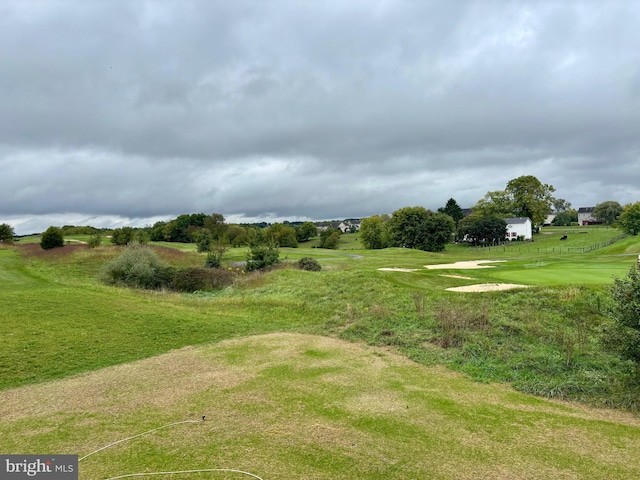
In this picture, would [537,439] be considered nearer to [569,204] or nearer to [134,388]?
[134,388]

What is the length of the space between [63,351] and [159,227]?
100210 millimetres

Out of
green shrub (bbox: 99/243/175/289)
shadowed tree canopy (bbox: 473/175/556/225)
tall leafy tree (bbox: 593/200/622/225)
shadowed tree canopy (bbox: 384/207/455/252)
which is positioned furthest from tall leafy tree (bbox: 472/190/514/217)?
green shrub (bbox: 99/243/175/289)

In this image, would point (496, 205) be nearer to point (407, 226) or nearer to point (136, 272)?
point (407, 226)

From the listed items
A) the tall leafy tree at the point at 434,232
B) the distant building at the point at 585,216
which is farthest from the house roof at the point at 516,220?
the distant building at the point at 585,216

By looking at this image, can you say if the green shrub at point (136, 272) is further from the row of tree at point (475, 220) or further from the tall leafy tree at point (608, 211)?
the tall leafy tree at point (608, 211)

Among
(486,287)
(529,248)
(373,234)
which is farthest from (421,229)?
(486,287)

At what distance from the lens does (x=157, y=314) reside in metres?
16.0

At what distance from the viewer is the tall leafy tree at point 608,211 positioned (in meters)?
111

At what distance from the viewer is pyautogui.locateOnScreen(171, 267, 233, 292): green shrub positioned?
94.2 feet

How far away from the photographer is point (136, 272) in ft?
92.5

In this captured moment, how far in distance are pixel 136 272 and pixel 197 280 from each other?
14.3 feet

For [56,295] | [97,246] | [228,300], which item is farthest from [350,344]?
[97,246]

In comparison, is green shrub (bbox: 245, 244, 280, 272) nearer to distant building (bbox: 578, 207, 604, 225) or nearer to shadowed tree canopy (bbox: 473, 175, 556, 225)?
shadowed tree canopy (bbox: 473, 175, 556, 225)

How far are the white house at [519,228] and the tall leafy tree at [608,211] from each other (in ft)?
155
